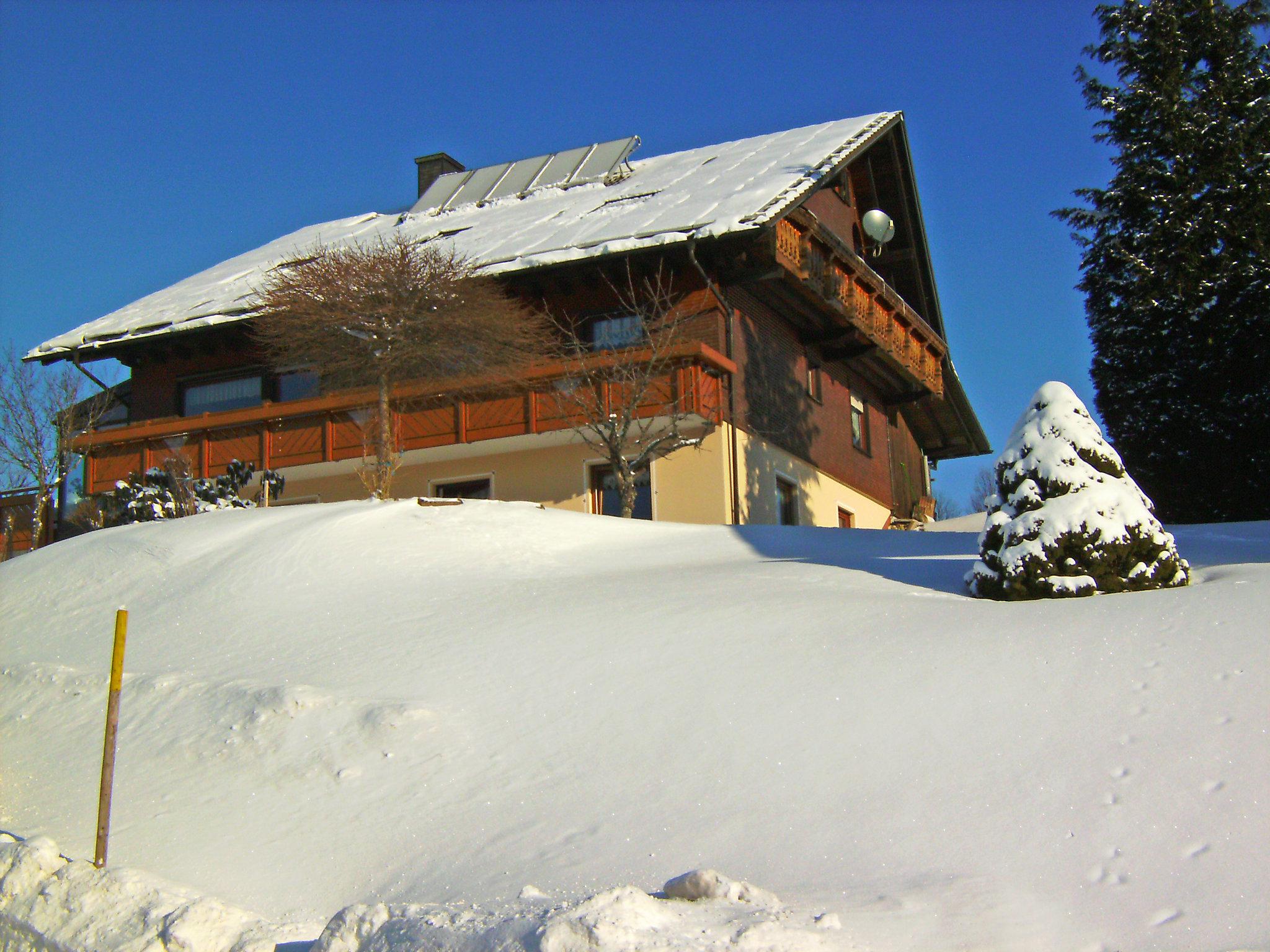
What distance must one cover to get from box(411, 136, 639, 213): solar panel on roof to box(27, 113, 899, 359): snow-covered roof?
39 cm

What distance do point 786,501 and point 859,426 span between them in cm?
489

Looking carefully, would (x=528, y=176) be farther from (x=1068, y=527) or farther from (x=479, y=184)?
(x=1068, y=527)

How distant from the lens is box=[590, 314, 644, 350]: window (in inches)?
794

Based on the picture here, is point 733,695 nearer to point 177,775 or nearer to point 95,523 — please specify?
point 177,775

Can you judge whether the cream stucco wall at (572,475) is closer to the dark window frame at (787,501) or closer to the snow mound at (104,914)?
the dark window frame at (787,501)

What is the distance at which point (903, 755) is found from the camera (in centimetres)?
721

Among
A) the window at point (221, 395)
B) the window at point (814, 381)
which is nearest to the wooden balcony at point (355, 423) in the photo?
the window at point (221, 395)

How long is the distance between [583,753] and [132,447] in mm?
16828

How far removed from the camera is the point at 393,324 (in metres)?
18.7

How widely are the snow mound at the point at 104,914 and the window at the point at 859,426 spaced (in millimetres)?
19779

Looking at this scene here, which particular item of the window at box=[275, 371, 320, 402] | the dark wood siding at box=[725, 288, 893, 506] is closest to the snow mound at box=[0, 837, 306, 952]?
the dark wood siding at box=[725, 288, 893, 506]

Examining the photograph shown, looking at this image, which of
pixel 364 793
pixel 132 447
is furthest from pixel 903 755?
pixel 132 447

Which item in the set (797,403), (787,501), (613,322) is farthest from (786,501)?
(613,322)

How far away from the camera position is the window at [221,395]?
920 inches
